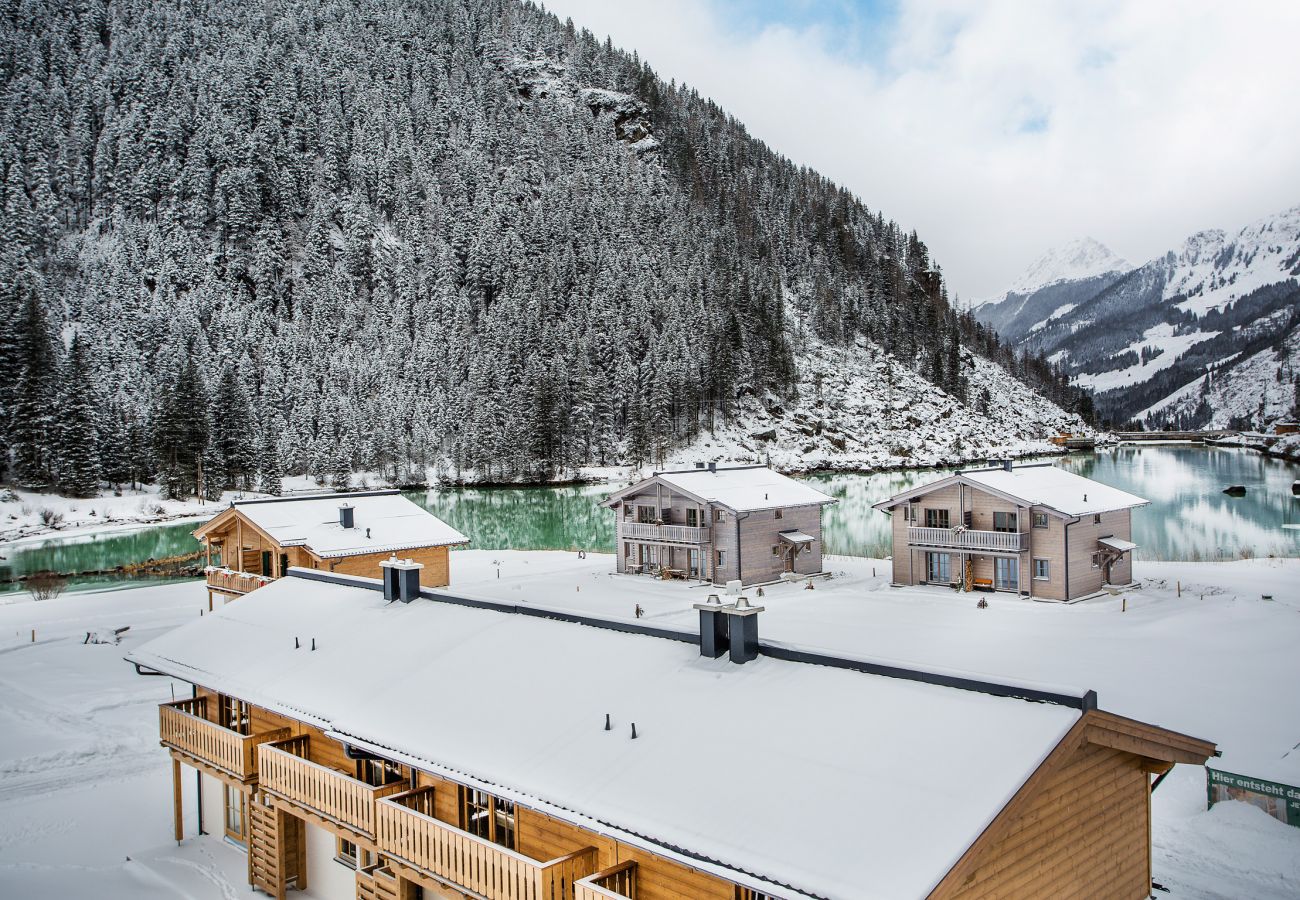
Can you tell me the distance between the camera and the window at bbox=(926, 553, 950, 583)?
37069mm

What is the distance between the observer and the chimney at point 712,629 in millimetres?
9930

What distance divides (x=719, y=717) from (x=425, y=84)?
644 feet

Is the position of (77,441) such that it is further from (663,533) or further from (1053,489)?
(1053,489)

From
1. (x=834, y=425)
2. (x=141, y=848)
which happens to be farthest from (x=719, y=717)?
(x=834, y=425)

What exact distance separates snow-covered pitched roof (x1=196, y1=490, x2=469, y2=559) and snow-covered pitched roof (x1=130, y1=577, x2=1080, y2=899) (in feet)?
52.0

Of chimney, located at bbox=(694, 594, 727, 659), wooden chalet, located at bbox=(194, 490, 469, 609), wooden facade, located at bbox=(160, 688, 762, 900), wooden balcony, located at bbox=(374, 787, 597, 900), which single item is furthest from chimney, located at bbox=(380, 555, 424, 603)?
wooden chalet, located at bbox=(194, 490, 469, 609)

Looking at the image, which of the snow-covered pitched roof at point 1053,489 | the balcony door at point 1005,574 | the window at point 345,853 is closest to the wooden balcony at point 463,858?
the window at point 345,853

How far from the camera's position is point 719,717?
8734 mm

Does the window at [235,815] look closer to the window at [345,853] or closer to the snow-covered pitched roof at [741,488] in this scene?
the window at [345,853]

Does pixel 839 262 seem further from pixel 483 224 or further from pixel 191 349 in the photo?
pixel 191 349

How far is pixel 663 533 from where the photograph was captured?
132 ft

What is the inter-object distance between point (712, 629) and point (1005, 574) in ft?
96.8

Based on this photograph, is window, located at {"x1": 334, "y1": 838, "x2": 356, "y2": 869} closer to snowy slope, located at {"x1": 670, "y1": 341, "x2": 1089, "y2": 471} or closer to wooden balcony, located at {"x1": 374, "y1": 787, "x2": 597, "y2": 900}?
wooden balcony, located at {"x1": 374, "y1": 787, "x2": 597, "y2": 900}

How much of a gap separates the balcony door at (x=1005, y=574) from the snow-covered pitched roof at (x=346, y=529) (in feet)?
75.8
